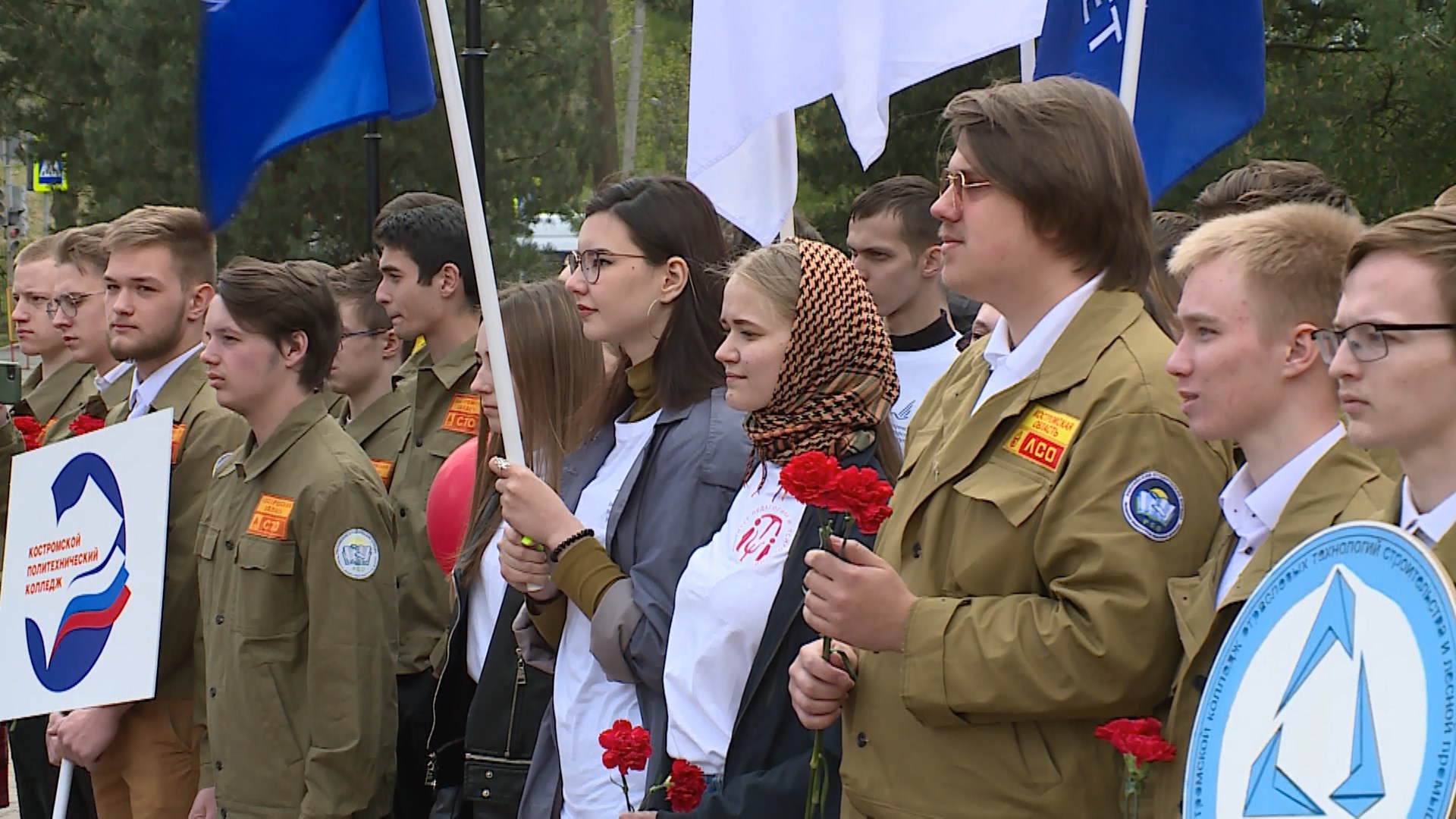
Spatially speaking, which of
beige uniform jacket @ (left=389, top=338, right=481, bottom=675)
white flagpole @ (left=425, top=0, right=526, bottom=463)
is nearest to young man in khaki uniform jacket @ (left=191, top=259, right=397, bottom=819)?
beige uniform jacket @ (left=389, top=338, right=481, bottom=675)

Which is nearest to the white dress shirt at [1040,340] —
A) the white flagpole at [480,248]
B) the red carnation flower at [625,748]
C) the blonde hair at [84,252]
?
the red carnation flower at [625,748]

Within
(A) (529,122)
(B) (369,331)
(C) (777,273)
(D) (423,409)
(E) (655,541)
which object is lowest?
(E) (655,541)

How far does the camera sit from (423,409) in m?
5.97

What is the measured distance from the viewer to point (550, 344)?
4574 millimetres

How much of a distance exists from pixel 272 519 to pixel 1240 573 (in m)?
2.83

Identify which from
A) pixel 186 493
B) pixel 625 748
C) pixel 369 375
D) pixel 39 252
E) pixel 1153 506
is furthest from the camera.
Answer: pixel 39 252

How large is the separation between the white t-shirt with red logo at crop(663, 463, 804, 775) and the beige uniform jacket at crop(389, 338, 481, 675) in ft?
6.44

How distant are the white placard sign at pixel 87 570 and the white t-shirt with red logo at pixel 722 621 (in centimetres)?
195

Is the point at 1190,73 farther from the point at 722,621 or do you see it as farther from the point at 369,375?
the point at 369,375

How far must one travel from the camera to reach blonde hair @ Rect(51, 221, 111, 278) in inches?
274

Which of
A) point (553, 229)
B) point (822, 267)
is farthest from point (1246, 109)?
point (553, 229)

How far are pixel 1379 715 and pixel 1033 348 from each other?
3.76 ft

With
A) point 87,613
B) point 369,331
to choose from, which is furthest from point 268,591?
point 369,331

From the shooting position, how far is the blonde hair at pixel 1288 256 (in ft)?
8.50
